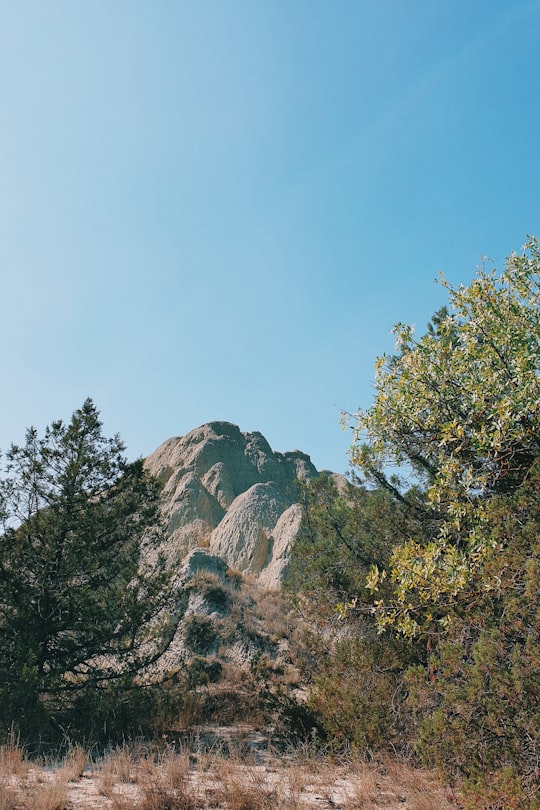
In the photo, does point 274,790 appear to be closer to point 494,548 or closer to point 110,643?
point 494,548

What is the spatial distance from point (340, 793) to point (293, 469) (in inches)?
1483

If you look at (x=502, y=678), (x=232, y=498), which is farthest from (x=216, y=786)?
(x=232, y=498)

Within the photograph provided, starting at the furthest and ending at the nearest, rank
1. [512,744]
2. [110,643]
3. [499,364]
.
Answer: [110,643], [499,364], [512,744]

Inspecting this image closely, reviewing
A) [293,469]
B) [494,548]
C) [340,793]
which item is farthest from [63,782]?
[293,469]

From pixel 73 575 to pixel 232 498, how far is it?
25.5m

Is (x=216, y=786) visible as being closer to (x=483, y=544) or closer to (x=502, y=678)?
(x=502, y=678)

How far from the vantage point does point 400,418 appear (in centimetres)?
650

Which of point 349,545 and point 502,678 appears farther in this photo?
point 349,545

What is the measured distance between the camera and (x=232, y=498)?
115 ft

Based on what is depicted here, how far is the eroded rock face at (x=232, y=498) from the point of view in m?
26.9

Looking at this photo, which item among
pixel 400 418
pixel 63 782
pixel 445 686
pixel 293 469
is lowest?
pixel 63 782

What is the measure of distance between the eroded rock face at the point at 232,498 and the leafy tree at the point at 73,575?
23.3ft

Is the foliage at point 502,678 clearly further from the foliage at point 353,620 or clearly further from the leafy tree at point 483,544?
the foliage at point 353,620

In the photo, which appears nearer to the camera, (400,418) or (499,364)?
(499,364)
